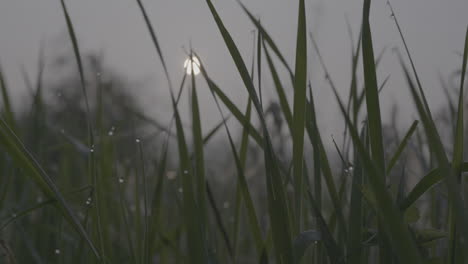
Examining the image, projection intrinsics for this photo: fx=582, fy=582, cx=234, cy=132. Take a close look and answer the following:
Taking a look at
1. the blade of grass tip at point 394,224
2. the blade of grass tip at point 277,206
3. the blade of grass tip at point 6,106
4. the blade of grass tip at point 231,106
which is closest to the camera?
the blade of grass tip at point 394,224

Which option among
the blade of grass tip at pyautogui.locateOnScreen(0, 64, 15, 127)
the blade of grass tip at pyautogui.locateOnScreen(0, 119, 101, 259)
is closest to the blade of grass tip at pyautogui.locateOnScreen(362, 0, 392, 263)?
the blade of grass tip at pyautogui.locateOnScreen(0, 119, 101, 259)

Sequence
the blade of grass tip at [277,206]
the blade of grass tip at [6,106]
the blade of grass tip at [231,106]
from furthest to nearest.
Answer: the blade of grass tip at [6,106] < the blade of grass tip at [231,106] < the blade of grass tip at [277,206]

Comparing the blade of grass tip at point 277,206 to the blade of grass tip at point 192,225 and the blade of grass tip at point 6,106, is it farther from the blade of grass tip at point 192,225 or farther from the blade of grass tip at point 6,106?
the blade of grass tip at point 6,106

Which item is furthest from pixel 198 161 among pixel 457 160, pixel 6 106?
pixel 6 106

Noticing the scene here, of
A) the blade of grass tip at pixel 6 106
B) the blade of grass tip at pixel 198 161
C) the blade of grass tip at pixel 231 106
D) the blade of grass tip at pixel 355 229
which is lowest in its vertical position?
the blade of grass tip at pixel 355 229

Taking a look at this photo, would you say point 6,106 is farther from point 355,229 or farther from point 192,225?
point 355,229

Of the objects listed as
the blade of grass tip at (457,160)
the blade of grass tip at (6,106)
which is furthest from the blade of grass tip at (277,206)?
the blade of grass tip at (6,106)

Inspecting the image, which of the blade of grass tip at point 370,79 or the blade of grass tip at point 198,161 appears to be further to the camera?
the blade of grass tip at point 198,161

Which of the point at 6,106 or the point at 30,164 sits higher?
the point at 6,106

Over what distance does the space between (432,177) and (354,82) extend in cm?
27

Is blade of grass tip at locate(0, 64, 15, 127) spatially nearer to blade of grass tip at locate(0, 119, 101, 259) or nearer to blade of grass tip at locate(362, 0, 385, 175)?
blade of grass tip at locate(0, 119, 101, 259)

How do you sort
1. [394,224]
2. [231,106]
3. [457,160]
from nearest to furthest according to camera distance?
1. [394,224]
2. [457,160]
3. [231,106]

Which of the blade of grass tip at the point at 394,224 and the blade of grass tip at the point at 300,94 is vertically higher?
the blade of grass tip at the point at 300,94

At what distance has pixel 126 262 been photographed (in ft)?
4.06
